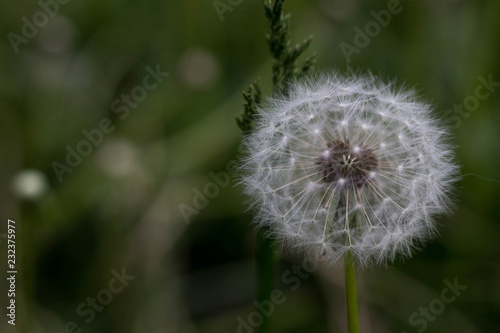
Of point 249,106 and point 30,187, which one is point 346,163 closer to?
point 249,106

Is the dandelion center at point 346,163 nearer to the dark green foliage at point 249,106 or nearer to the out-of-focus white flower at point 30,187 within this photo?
the dark green foliage at point 249,106

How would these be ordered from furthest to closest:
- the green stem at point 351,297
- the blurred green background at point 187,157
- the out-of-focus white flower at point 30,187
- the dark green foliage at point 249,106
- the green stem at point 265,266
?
1. the blurred green background at point 187,157
2. the out-of-focus white flower at point 30,187
3. the green stem at point 265,266
4. the dark green foliage at point 249,106
5. the green stem at point 351,297

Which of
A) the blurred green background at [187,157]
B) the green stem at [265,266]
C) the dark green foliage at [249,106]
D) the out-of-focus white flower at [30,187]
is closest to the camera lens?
the dark green foliage at [249,106]

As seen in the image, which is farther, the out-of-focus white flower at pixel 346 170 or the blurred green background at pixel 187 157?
the blurred green background at pixel 187 157

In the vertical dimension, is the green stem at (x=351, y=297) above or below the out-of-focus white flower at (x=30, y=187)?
below

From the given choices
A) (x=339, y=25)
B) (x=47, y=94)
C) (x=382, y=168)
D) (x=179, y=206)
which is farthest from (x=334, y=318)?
(x=47, y=94)

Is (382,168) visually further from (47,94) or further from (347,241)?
(47,94)

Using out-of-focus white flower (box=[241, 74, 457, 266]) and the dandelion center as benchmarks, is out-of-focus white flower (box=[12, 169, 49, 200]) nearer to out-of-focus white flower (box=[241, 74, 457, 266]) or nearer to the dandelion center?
out-of-focus white flower (box=[241, 74, 457, 266])

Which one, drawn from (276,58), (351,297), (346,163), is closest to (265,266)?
(351,297)

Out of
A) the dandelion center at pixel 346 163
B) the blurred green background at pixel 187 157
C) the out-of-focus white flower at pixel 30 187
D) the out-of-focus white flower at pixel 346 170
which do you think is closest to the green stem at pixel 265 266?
the out-of-focus white flower at pixel 346 170
